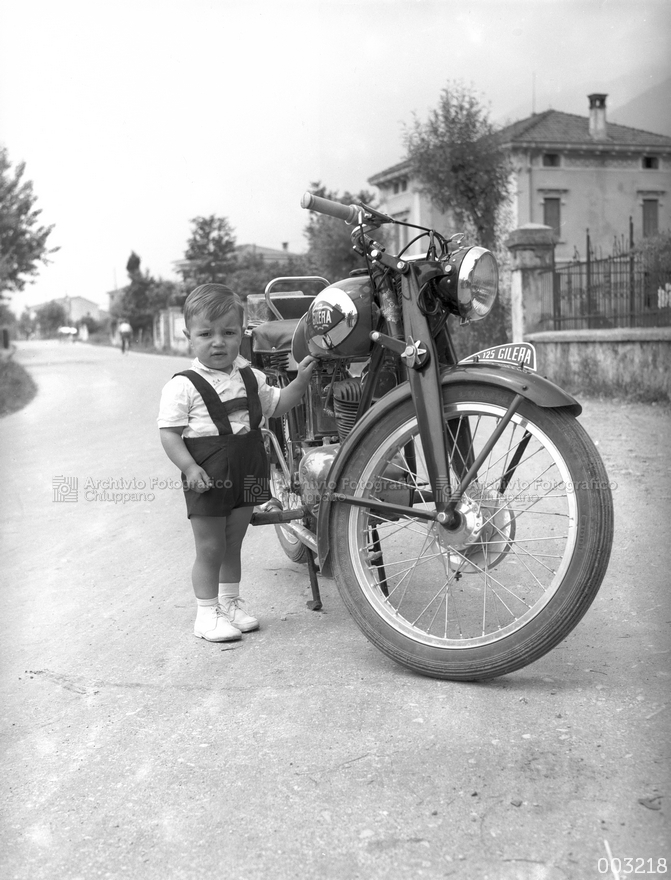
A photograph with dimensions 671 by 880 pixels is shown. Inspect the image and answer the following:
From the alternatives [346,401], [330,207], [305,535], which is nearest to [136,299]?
[305,535]

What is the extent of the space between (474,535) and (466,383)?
0.44 m

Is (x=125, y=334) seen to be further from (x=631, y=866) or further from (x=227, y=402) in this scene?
(x=631, y=866)

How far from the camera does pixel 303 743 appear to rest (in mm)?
2221

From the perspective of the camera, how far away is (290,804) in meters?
1.93

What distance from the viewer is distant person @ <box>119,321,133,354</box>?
1137cm

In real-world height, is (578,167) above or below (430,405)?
above

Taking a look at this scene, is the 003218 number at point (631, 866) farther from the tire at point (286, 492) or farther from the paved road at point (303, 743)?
the tire at point (286, 492)

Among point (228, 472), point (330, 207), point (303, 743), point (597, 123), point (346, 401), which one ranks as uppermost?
point (597, 123)

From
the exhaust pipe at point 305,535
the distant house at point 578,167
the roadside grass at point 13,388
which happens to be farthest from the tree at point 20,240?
the distant house at point 578,167

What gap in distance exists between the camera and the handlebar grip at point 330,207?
266 cm

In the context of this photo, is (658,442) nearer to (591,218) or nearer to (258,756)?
(258,756)

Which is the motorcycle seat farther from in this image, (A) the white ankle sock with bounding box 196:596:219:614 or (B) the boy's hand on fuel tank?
(A) the white ankle sock with bounding box 196:596:219:614

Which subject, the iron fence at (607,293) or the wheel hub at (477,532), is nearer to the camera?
the wheel hub at (477,532)

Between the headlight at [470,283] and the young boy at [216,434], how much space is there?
2.06 ft
